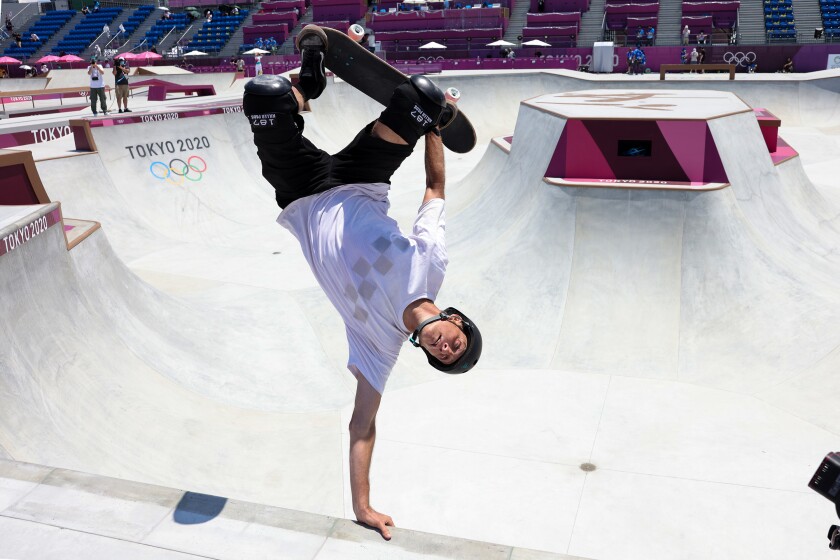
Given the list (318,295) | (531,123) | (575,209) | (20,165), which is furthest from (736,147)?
(20,165)

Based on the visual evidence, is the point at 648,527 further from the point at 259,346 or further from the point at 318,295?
the point at 318,295

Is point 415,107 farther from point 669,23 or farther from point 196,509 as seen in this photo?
point 669,23

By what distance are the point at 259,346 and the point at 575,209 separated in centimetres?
444

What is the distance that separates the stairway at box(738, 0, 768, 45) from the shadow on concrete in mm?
34411

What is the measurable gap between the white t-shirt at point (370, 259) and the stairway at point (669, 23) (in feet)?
112

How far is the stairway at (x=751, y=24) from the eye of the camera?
32.6 metres

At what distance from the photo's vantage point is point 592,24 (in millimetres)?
37031

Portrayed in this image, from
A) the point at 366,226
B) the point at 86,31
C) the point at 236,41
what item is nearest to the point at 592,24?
the point at 236,41

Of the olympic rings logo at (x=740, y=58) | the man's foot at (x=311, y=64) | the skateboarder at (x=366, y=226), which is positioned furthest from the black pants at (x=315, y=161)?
the olympic rings logo at (x=740, y=58)

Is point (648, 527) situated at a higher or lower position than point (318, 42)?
lower

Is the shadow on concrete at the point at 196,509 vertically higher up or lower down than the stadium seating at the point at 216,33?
higher up

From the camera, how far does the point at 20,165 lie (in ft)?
26.7

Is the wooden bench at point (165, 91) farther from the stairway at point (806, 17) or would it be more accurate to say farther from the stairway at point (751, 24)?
the stairway at point (806, 17)

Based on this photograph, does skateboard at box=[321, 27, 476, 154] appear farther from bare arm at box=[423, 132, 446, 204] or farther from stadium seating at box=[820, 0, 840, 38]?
stadium seating at box=[820, 0, 840, 38]
